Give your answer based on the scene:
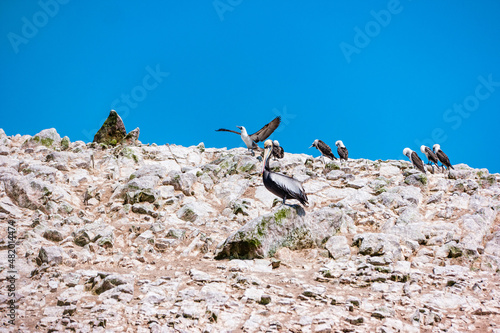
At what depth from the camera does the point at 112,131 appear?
20.5 metres

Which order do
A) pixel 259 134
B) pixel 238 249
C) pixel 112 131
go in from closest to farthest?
pixel 238 249 < pixel 259 134 < pixel 112 131

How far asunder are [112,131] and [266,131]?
26.4 ft

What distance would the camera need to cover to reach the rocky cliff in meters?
6.90

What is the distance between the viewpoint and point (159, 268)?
360 inches

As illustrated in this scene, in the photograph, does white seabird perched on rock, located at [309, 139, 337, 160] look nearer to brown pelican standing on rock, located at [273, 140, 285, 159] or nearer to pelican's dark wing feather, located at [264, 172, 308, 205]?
brown pelican standing on rock, located at [273, 140, 285, 159]

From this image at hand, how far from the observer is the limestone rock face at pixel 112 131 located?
66.1 feet

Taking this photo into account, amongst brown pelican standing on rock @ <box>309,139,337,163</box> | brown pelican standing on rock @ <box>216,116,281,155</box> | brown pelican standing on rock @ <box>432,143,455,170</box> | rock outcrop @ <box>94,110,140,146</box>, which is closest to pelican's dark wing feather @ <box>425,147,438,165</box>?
brown pelican standing on rock @ <box>432,143,455,170</box>

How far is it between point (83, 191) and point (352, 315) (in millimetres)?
10039

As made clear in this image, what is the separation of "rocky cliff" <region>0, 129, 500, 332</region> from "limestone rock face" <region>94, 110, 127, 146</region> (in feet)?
12.7

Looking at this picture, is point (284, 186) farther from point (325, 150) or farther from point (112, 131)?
point (112, 131)

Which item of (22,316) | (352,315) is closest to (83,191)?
(22,316)

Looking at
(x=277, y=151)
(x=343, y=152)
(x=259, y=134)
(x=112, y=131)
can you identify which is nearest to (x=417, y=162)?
(x=343, y=152)

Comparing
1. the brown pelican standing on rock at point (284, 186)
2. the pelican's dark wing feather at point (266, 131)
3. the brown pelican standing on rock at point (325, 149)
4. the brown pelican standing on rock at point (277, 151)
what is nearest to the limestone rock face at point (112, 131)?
the pelican's dark wing feather at point (266, 131)

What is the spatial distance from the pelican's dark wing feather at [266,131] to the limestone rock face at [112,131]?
700 cm
